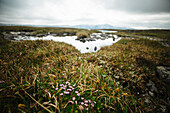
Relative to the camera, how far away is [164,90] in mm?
4195

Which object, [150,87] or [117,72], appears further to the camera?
[117,72]

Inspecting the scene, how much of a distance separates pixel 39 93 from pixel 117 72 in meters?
4.45

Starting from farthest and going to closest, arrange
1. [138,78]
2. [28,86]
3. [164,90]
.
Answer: [138,78]
[164,90]
[28,86]

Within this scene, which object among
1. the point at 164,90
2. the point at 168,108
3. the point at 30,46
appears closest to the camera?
the point at 168,108

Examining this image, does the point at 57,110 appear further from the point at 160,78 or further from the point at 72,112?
the point at 160,78

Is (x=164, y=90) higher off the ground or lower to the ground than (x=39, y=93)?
lower

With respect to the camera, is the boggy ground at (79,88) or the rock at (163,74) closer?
the boggy ground at (79,88)

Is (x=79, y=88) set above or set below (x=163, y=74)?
above

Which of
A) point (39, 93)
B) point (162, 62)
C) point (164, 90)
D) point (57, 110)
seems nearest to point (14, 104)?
point (39, 93)

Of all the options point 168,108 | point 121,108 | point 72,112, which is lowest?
point 168,108

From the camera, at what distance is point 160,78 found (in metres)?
5.00

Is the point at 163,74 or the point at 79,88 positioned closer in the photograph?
the point at 79,88

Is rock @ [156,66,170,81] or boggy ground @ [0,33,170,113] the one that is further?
rock @ [156,66,170,81]

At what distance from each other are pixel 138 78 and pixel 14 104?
5619 millimetres
